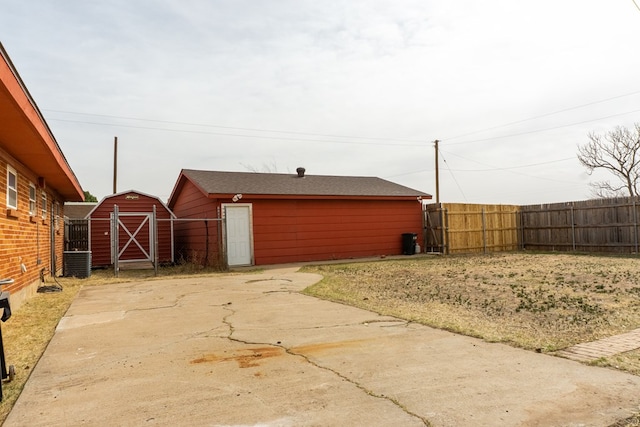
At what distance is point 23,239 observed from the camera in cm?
904

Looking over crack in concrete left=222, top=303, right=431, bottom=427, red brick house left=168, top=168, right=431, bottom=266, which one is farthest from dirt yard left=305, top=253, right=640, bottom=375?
red brick house left=168, top=168, right=431, bottom=266

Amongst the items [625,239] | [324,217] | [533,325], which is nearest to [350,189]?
[324,217]

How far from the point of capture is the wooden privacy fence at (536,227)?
18.0 meters

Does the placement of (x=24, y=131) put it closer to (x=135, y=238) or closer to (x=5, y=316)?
(x=5, y=316)

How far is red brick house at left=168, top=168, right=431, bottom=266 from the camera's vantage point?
623 inches

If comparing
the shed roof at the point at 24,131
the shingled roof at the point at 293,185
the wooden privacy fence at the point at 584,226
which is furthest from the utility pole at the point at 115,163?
the wooden privacy fence at the point at 584,226

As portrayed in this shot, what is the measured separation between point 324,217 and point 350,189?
2.20 meters

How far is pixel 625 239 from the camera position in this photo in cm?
1775

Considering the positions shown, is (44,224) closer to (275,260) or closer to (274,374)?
(275,260)

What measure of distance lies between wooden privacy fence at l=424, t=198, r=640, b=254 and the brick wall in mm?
14529

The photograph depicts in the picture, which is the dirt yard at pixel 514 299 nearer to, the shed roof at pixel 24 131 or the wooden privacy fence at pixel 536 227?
the shed roof at pixel 24 131

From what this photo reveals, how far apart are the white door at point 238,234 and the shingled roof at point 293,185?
698 millimetres

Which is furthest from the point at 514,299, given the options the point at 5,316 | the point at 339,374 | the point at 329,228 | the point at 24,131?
the point at 329,228

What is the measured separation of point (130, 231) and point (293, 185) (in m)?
7.27
